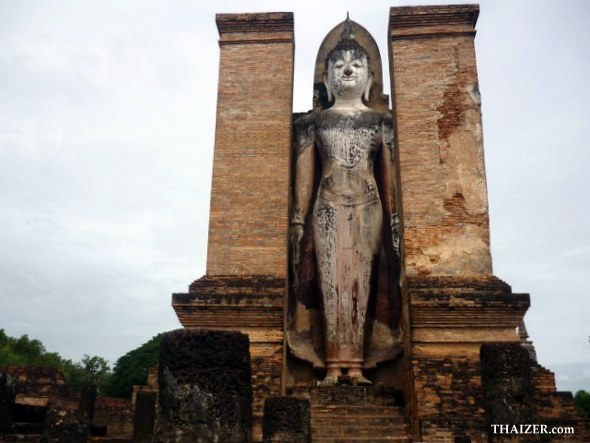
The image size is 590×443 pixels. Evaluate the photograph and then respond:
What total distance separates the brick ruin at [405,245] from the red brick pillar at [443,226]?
0.01 meters

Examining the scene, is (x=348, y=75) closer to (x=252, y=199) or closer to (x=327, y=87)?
(x=327, y=87)

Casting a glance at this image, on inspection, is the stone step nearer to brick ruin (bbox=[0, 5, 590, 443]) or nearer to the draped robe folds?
brick ruin (bbox=[0, 5, 590, 443])

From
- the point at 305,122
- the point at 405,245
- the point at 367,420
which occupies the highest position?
the point at 305,122

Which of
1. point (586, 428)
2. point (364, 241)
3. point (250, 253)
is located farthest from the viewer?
point (364, 241)

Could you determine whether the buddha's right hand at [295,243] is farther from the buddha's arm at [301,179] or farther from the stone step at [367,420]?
the stone step at [367,420]

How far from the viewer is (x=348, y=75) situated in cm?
1048

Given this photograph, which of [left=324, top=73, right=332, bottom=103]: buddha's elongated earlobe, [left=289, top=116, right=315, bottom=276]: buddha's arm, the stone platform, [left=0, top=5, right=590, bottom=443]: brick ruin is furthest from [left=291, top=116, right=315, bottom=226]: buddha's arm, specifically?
the stone platform

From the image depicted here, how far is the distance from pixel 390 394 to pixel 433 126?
12.0 feet

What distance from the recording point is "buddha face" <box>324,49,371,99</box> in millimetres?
10453

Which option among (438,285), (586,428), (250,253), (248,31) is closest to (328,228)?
(250,253)

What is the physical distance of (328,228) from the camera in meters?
9.62

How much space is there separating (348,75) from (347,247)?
2.87m

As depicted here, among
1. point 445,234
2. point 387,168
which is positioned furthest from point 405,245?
point 387,168

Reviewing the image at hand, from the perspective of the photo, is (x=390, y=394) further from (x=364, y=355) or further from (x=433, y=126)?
(x=433, y=126)
